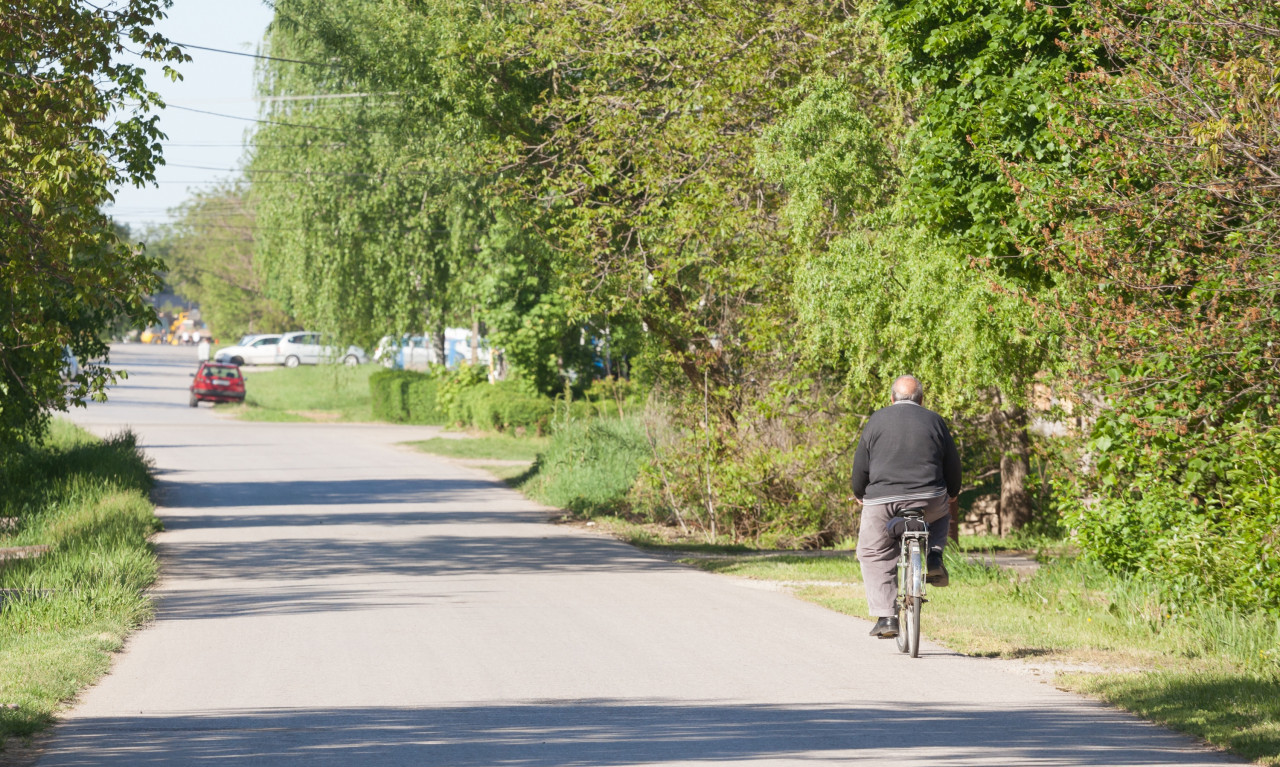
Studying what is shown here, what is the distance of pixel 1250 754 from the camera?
271 inches

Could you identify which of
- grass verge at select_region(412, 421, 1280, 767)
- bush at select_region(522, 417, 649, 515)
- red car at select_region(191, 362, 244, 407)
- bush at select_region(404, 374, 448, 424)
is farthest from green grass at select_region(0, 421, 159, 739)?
red car at select_region(191, 362, 244, 407)

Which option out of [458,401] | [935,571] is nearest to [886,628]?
[935,571]

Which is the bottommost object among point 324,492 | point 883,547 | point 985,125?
point 324,492

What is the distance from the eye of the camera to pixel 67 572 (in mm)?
12766

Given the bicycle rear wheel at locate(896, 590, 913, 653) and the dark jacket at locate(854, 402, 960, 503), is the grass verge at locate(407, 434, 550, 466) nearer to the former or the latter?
the dark jacket at locate(854, 402, 960, 503)

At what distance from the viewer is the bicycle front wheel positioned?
9.58m

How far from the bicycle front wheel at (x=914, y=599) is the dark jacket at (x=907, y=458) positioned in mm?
431

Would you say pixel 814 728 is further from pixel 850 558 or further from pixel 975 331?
pixel 850 558

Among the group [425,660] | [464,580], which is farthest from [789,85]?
[425,660]

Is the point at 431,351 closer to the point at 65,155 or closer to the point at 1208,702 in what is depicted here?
the point at 65,155

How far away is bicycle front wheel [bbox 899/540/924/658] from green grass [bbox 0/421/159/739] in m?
5.09

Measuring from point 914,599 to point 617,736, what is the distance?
3.02m

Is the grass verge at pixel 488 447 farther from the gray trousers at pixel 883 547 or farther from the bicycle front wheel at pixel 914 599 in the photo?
the bicycle front wheel at pixel 914 599

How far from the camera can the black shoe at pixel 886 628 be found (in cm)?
995
